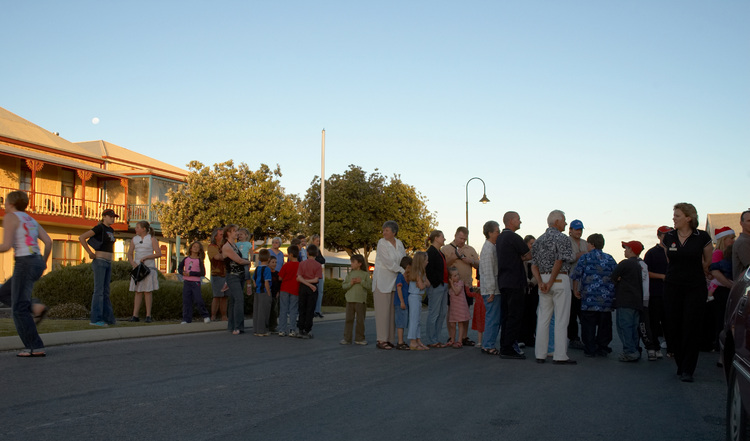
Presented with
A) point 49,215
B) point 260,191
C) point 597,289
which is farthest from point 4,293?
point 260,191

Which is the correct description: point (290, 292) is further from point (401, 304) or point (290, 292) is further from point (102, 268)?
point (102, 268)

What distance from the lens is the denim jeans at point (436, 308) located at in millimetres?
12039

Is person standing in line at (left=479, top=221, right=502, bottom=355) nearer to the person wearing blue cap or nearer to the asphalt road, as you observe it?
the asphalt road

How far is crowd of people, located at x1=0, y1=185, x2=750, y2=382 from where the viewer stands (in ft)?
28.5

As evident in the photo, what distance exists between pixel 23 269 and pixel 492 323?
21.6 ft

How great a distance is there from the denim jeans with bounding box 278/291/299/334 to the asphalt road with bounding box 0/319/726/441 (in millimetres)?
2709

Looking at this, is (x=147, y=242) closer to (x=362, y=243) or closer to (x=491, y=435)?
(x=491, y=435)

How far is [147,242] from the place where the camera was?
14953mm

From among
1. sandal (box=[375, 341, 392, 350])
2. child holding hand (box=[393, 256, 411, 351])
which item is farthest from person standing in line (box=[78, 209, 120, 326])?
child holding hand (box=[393, 256, 411, 351])

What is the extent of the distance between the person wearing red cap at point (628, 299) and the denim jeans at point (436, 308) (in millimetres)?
2783

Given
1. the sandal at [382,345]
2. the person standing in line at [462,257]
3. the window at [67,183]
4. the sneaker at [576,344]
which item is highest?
the window at [67,183]

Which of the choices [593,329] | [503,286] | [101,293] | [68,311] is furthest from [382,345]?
[68,311]

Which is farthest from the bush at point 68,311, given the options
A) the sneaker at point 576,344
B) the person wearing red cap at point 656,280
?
the person wearing red cap at point 656,280

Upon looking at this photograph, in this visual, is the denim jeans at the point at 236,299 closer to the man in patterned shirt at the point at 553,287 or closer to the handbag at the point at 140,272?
the handbag at the point at 140,272
